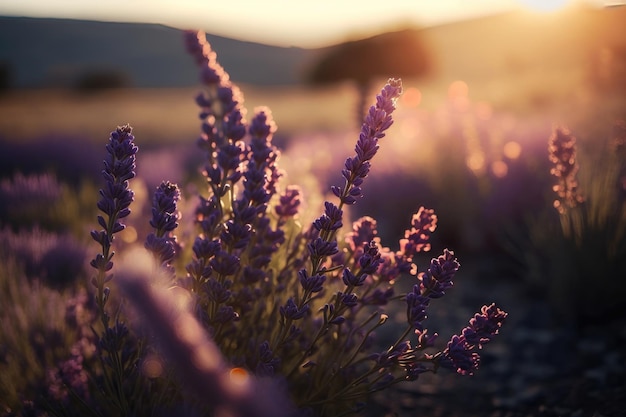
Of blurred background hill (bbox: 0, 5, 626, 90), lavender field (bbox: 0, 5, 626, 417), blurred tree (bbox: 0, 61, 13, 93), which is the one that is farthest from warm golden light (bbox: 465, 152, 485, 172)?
blurred tree (bbox: 0, 61, 13, 93)

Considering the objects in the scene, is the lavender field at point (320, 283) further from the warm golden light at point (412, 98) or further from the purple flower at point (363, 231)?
the warm golden light at point (412, 98)

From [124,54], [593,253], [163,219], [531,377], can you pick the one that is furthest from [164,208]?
[124,54]

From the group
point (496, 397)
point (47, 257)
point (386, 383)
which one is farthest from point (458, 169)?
point (386, 383)

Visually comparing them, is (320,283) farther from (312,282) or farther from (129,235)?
(129,235)

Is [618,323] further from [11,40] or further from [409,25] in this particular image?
[11,40]

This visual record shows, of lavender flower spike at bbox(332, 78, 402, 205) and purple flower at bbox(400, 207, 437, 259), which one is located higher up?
lavender flower spike at bbox(332, 78, 402, 205)

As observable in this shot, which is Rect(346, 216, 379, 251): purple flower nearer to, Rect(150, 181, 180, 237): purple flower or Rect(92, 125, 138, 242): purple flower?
Rect(150, 181, 180, 237): purple flower

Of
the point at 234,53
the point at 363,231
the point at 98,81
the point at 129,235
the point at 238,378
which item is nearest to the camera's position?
the point at 238,378
